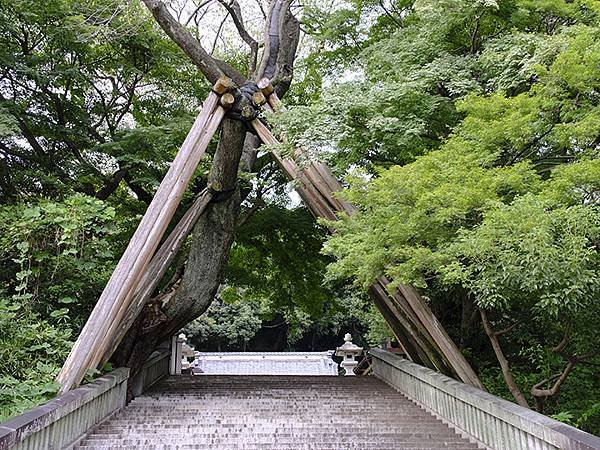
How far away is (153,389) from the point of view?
817 centimetres

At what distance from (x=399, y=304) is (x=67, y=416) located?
3990 millimetres

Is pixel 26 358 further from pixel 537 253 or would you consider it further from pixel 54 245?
pixel 537 253

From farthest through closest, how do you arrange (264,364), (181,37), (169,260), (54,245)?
(264,364) → (181,37) → (169,260) → (54,245)

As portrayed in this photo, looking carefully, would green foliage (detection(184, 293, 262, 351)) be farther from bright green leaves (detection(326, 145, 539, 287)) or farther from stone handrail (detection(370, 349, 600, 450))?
bright green leaves (detection(326, 145, 539, 287))

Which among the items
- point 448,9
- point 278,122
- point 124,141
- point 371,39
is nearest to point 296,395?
point 278,122

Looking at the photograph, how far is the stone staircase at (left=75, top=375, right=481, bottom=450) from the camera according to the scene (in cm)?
441

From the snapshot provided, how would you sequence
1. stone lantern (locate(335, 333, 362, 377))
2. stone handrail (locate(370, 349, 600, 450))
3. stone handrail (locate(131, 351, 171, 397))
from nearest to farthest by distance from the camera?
stone handrail (locate(370, 349, 600, 450)), stone handrail (locate(131, 351, 171, 397)), stone lantern (locate(335, 333, 362, 377))

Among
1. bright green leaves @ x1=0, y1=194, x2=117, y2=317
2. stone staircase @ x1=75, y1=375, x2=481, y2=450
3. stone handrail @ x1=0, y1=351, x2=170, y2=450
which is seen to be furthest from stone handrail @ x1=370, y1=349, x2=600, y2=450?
bright green leaves @ x1=0, y1=194, x2=117, y2=317

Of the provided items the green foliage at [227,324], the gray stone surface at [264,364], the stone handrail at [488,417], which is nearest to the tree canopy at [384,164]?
the stone handrail at [488,417]

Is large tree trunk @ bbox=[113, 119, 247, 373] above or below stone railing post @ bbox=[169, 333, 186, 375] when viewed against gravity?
above

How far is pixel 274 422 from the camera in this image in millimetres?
5184

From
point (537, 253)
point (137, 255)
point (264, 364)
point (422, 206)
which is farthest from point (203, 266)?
point (264, 364)

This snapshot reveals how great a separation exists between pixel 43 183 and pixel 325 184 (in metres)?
4.65

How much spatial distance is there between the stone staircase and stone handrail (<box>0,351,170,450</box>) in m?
0.14
